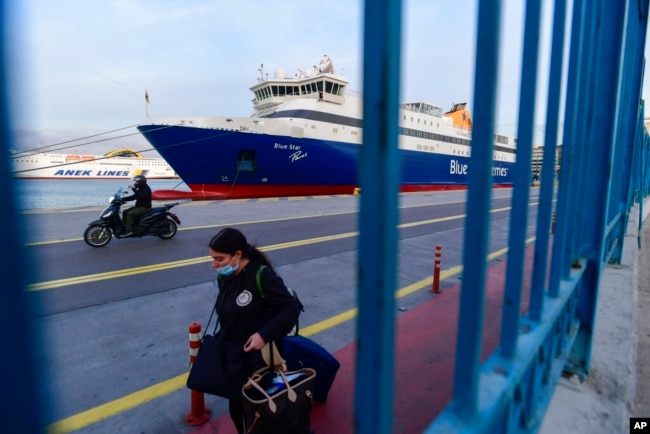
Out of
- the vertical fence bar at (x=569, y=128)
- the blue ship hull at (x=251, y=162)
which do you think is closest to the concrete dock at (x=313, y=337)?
the vertical fence bar at (x=569, y=128)

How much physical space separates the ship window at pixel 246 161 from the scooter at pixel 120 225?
979 centimetres

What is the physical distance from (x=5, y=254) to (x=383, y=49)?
0.59 m

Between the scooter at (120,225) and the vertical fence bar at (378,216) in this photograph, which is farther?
the scooter at (120,225)

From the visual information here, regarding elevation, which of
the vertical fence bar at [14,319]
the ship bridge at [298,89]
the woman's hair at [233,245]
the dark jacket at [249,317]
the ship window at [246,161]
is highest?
the ship bridge at [298,89]

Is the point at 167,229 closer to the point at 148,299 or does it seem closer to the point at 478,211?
the point at 148,299

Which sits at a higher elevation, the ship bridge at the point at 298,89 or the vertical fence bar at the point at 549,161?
the ship bridge at the point at 298,89

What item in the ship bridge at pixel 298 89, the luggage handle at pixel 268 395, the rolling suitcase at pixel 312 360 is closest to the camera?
the luggage handle at pixel 268 395

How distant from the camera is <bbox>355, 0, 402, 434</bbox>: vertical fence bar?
618 millimetres

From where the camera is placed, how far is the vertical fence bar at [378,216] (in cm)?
62

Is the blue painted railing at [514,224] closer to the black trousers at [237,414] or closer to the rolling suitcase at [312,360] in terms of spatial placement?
the rolling suitcase at [312,360]

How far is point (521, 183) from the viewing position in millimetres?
1187

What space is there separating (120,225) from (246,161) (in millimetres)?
10637

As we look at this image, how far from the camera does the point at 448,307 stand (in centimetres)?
457

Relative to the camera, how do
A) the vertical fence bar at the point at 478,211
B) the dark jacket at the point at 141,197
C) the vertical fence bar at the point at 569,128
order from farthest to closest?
the dark jacket at the point at 141,197 → the vertical fence bar at the point at 569,128 → the vertical fence bar at the point at 478,211
